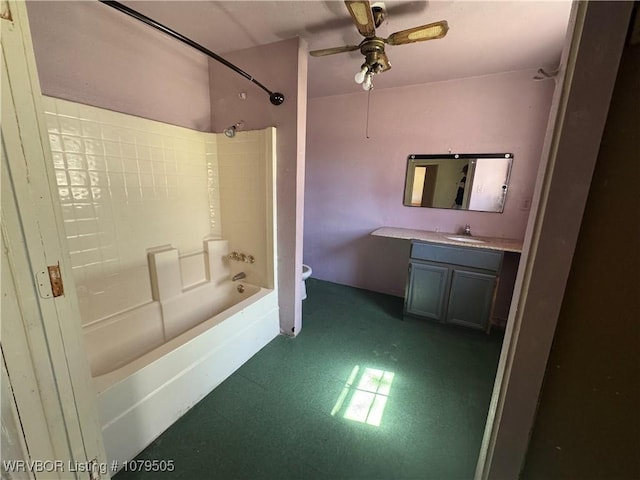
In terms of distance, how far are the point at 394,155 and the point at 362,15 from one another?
1.77 metres

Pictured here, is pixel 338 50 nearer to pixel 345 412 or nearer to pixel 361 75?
pixel 361 75

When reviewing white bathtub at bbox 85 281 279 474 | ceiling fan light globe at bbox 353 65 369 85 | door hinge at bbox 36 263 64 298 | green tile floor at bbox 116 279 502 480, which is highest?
ceiling fan light globe at bbox 353 65 369 85

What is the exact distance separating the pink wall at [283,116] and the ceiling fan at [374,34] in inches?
14.9

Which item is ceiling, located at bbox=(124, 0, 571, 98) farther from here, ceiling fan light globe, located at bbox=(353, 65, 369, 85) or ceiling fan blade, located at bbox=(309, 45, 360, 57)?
ceiling fan light globe, located at bbox=(353, 65, 369, 85)

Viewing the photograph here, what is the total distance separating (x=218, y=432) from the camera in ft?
4.61

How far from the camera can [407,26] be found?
1.66 m

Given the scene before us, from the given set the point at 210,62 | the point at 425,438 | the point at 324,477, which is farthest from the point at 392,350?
the point at 210,62

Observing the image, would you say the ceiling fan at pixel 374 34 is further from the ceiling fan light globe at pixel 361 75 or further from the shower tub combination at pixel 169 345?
the shower tub combination at pixel 169 345

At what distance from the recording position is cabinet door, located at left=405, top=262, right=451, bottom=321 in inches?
94.5

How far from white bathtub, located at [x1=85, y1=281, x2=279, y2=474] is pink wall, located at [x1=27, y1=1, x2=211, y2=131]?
147cm

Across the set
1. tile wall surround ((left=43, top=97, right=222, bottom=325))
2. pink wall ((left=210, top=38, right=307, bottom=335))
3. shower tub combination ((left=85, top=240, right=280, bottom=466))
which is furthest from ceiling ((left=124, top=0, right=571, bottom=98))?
shower tub combination ((left=85, top=240, right=280, bottom=466))

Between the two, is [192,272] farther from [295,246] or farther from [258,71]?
[258,71]

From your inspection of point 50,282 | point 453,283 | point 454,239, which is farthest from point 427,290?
point 50,282

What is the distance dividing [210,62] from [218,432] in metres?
2.74
